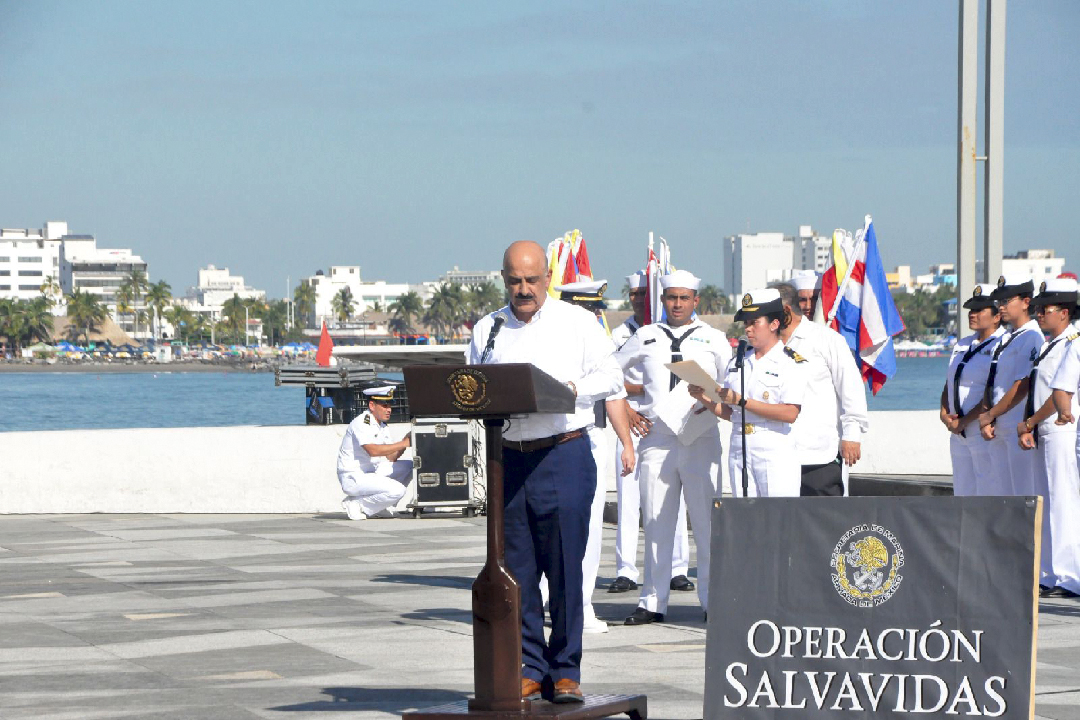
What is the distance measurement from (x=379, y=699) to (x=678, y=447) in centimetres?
305

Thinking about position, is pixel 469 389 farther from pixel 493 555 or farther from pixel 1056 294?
pixel 1056 294

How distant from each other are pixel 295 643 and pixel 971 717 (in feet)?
13.0

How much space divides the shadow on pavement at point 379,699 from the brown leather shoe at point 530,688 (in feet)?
1.10

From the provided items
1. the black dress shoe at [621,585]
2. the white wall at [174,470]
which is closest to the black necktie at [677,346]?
the black dress shoe at [621,585]

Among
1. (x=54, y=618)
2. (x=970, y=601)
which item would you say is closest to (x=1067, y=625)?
(x=970, y=601)

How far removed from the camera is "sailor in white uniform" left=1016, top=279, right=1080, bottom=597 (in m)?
9.78

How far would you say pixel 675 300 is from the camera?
921cm

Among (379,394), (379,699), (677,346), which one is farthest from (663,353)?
(379,394)

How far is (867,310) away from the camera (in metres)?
13.0

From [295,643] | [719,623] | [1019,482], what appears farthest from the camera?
[1019,482]

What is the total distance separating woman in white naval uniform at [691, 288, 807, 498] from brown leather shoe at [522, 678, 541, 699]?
249cm

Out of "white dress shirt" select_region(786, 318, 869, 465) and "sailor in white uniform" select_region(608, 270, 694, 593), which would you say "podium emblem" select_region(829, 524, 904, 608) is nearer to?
"white dress shirt" select_region(786, 318, 869, 465)

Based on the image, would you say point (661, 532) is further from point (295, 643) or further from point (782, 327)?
point (295, 643)

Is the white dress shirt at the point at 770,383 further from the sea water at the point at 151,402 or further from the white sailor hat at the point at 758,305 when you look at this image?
the sea water at the point at 151,402
